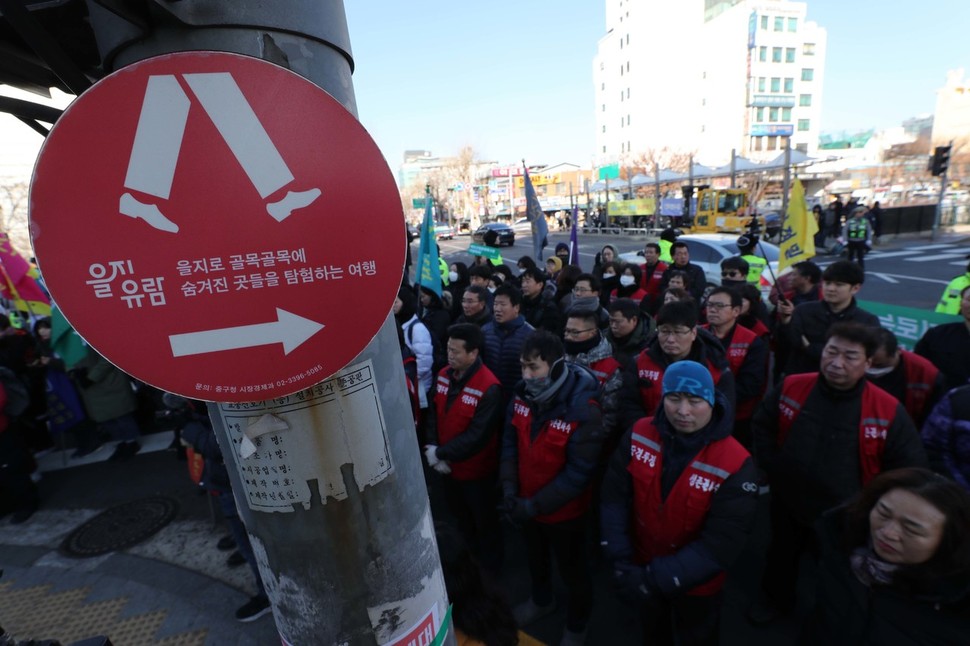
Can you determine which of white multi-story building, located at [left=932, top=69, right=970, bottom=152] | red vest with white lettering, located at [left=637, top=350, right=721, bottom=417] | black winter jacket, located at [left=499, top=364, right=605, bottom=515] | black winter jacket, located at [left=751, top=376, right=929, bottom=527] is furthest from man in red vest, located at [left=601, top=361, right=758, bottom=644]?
white multi-story building, located at [left=932, top=69, right=970, bottom=152]

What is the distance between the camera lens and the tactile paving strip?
10.2 feet

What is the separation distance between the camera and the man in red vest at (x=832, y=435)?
2.39 metres

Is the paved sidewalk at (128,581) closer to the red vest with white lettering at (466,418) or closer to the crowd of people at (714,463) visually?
the red vest with white lettering at (466,418)

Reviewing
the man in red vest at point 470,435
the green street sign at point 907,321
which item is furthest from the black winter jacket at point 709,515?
the green street sign at point 907,321

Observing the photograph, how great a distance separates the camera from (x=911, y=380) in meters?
3.06

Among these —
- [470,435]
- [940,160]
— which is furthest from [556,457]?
[940,160]

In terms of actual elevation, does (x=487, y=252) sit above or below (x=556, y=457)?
above

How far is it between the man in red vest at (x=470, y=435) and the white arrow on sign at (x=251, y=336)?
227 cm

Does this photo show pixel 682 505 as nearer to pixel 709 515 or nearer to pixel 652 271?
pixel 709 515

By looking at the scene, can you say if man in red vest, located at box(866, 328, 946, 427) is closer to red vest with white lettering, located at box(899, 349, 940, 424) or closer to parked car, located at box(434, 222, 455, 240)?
red vest with white lettering, located at box(899, 349, 940, 424)

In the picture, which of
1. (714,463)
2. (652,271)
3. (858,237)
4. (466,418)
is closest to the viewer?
(714,463)

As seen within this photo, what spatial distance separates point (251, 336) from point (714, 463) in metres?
2.04

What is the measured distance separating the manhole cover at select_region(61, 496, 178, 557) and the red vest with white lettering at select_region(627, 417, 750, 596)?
4319 mm

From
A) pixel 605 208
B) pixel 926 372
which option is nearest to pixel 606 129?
pixel 605 208
